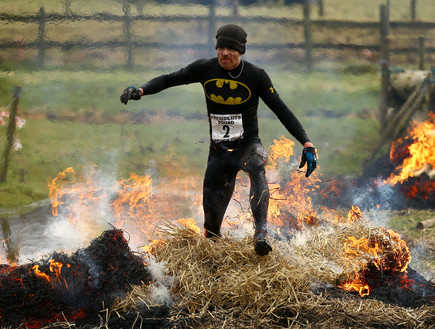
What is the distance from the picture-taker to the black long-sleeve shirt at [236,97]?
5691 millimetres

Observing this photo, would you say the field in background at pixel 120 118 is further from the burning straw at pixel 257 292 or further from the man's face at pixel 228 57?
the man's face at pixel 228 57

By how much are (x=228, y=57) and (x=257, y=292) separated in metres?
2.37

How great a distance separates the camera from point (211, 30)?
11.7 meters

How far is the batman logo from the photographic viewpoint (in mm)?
5694

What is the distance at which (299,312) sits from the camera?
15.9 ft

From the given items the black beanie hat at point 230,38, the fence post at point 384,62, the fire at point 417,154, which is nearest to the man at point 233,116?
the black beanie hat at point 230,38

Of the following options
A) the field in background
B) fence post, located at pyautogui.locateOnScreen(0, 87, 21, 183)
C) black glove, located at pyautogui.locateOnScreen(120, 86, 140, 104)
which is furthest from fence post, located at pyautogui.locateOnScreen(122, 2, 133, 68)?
black glove, located at pyautogui.locateOnScreen(120, 86, 140, 104)

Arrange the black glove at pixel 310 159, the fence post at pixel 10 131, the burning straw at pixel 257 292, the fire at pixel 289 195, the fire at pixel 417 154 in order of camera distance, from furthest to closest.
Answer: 1. the fence post at pixel 10 131
2. the fire at pixel 417 154
3. the fire at pixel 289 195
4. the black glove at pixel 310 159
5. the burning straw at pixel 257 292

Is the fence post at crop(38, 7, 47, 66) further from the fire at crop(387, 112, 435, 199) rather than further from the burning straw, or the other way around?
the fire at crop(387, 112, 435, 199)

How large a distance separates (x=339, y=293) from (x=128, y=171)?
6.20 m

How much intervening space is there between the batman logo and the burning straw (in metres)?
1.50

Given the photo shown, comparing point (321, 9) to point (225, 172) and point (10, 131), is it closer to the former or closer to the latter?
point (10, 131)

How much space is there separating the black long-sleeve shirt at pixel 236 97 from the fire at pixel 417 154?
5.37m

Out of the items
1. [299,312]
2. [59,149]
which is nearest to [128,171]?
[59,149]
